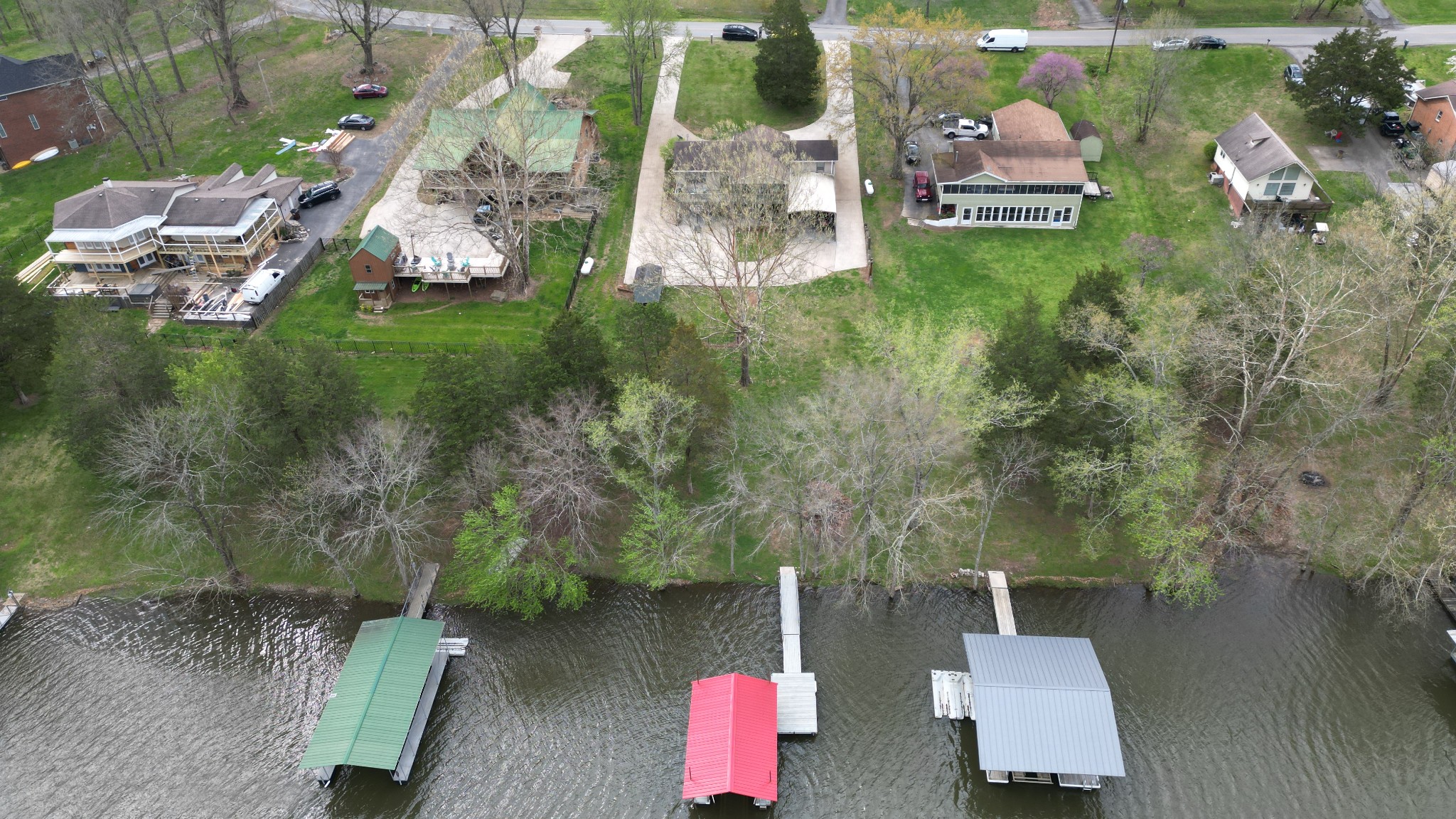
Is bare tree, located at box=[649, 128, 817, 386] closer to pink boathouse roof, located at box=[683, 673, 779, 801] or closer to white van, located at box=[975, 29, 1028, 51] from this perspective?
pink boathouse roof, located at box=[683, 673, 779, 801]

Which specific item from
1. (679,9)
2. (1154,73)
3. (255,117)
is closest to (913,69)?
(1154,73)

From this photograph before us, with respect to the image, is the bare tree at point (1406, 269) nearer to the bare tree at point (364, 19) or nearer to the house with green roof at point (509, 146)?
the house with green roof at point (509, 146)

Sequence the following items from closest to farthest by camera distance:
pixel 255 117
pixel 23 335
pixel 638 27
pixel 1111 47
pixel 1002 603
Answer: pixel 1002 603, pixel 23 335, pixel 638 27, pixel 255 117, pixel 1111 47

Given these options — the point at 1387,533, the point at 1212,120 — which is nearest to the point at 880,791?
the point at 1387,533

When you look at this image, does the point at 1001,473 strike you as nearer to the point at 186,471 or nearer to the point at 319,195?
the point at 186,471

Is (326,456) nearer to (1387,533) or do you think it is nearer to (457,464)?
(457,464)
